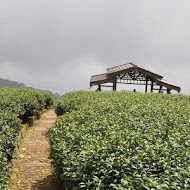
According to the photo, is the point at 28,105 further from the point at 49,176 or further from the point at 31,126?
the point at 49,176

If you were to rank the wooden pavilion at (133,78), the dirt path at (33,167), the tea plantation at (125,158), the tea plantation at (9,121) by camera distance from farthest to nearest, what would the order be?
the wooden pavilion at (133,78) < the dirt path at (33,167) < the tea plantation at (9,121) < the tea plantation at (125,158)

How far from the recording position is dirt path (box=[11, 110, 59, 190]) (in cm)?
729

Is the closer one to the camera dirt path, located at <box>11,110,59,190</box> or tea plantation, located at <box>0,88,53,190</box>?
tea plantation, located at <box>0,88,53,190</box>

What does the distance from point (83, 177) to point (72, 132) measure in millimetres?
2177

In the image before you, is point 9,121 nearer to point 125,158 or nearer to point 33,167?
point 33,167

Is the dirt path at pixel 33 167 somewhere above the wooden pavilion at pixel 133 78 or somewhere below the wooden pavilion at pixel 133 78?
below

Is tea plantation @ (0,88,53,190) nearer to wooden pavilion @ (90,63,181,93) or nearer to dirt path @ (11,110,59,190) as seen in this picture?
dirt path @ (11,110,59,190)

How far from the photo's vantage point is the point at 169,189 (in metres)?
3.23

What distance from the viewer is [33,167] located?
28.0ft

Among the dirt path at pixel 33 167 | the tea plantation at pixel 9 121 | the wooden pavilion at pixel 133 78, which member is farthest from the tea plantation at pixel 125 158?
the wooden pavilion at pixel 133 78

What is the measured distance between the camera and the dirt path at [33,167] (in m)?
7.29

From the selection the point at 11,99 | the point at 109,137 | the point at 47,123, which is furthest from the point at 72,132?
the point at 47,123

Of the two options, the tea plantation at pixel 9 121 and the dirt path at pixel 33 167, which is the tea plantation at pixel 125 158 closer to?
the tea plantation at pixel 9 121

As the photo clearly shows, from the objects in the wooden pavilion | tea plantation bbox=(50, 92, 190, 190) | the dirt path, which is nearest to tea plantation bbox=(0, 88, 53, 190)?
the dirt path
